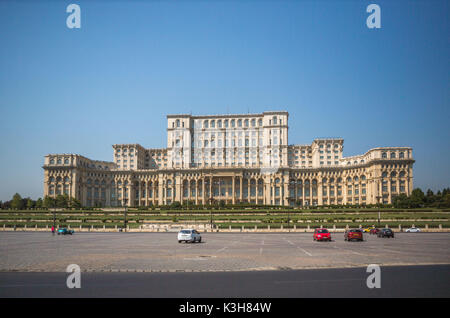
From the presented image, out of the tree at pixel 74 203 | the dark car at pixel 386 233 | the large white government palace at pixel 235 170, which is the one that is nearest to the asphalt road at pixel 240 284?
the dark car at pixel 386 233

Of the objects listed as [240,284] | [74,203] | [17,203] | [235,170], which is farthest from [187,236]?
[17,203]

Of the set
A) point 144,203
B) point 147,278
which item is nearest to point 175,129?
point 144,203

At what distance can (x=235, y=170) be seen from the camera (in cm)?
12850

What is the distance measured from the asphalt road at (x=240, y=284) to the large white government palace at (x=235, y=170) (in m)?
109

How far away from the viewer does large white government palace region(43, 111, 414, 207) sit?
12500 centimetres

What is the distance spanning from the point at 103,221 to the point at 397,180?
92898mm

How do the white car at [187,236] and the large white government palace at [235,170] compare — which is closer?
the white car at [187,236]

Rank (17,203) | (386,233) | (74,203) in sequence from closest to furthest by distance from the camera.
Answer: (386,233), (74,203), (17,203)

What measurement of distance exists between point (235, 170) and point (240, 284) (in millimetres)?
116069

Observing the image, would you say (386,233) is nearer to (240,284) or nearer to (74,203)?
(240,284)

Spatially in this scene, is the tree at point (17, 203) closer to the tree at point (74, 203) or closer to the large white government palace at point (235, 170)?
the large white government palace at point (235, 170)

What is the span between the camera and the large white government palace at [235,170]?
410 feet
